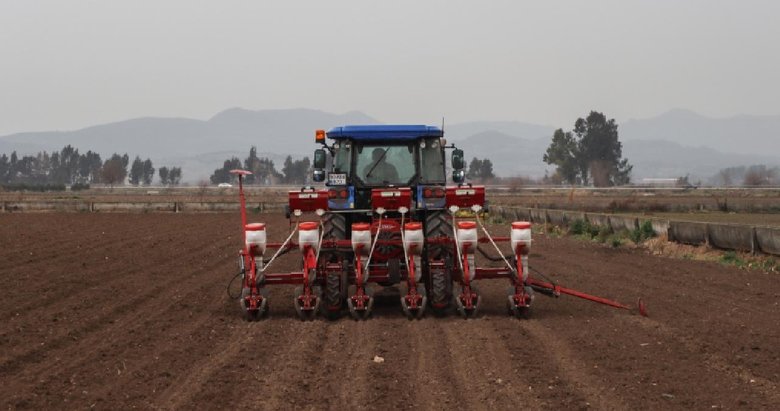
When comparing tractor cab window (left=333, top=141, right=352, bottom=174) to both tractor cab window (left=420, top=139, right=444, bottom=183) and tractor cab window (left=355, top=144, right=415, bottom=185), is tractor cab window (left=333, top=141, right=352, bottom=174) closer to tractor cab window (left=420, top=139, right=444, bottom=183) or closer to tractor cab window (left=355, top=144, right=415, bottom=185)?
tractor cab window (left=355, top=144, right=415, bottom=185)

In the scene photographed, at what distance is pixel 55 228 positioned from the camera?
90.5 ft

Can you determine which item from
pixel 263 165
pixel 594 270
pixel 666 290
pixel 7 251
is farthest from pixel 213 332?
pixel 263 165

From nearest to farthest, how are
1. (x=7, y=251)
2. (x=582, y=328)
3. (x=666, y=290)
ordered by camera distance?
(x=582, y=328), (x=666, y=290), (x=7, y=251)

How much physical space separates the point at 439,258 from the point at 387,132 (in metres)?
2.15

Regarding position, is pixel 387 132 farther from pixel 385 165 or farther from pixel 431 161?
pixel 431 161

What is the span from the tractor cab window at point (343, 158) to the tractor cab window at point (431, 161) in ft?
3.53

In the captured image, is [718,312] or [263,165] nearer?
[718,312]

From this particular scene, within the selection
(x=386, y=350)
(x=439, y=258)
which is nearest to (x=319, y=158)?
(x=439, y=258)


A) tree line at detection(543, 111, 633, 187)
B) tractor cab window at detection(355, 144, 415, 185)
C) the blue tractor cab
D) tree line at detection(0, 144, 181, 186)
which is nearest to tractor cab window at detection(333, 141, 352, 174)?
the blue tractor cab

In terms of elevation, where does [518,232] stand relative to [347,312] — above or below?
above

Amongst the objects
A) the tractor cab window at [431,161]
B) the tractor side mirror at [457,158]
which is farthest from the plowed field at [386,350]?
the tractor side mirror at [457,158]

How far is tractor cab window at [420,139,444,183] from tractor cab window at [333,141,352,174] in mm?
1074

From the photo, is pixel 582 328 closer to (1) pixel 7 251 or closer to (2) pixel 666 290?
(2) pixel 666 290

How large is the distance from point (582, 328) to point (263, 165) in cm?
18767
